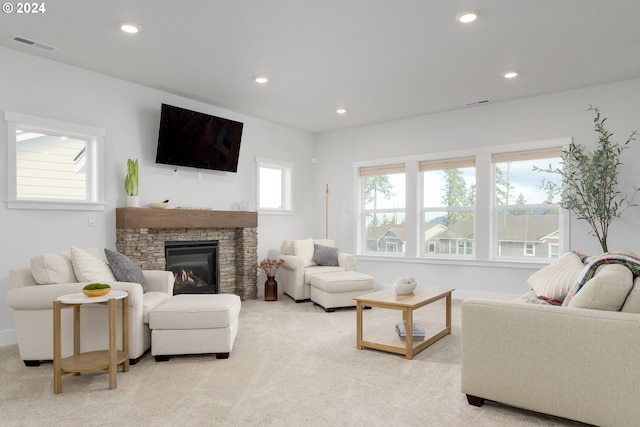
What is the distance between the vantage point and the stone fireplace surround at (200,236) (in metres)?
4.46

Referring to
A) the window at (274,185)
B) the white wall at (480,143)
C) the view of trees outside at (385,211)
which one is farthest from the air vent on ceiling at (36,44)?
the view of trees outside at (385,211)

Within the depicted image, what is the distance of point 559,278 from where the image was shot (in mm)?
2986

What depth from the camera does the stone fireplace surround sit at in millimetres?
4465

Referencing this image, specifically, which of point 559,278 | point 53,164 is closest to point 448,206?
point 559,278

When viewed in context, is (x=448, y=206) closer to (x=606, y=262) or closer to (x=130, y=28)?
(x=606, y=262)

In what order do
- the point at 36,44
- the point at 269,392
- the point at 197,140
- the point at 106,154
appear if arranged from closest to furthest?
the point at 269,392 → the point at 36,44 → the point at 106,154 → the point at 197,140

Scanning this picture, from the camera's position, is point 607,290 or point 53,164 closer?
point 607,290

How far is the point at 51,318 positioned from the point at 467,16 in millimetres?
3812

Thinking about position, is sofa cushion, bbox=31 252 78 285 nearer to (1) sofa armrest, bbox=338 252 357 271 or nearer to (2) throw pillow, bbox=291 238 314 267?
(2) throw pillow, bbox=291 238 314 267

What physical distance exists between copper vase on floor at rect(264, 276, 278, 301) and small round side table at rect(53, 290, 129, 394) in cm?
278

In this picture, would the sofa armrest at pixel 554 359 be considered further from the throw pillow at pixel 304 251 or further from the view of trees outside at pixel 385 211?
the view of trees outside at pixel 385 211

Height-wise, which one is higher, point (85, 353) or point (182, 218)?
point (182, 218)

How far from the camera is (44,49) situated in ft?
12.3

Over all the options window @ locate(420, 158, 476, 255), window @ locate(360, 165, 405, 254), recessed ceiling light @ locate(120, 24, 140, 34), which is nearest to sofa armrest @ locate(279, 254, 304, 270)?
window @ locate(360, 165, 405, 254)
